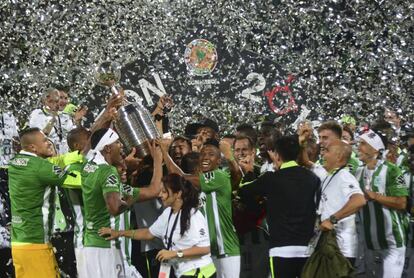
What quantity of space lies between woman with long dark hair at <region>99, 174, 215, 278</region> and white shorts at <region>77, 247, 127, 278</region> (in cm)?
72

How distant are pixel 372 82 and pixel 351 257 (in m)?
7.06

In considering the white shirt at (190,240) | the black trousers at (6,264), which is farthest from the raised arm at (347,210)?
the black trousers at (6,264)

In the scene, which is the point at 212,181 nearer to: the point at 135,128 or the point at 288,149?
the point at 288,149

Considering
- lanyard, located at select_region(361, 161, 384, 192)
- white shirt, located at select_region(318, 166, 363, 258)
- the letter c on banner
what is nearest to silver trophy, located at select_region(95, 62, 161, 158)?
white shirt, located at select_region(318, 166, 363, 258)

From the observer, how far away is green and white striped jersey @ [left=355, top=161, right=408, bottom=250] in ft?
31.8

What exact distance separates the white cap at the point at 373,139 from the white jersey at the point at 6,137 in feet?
15.9

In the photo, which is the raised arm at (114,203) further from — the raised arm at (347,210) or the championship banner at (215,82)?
the championship banner at (215,82)

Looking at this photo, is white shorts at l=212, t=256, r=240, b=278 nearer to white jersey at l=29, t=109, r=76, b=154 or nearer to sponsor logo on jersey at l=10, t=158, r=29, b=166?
sponsor logo on jersey at l=10, t=158, r=29, b=166

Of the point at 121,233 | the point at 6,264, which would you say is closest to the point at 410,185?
the point at 121,233

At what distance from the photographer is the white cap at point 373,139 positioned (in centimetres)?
962

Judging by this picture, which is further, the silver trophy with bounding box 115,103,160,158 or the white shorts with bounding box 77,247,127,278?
the silver trophy with bounding box 115,103,160,158

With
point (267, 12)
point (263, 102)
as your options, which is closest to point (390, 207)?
point (263, 102)

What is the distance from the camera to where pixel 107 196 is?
26.9 feet

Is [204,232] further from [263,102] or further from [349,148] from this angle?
[263,102]
